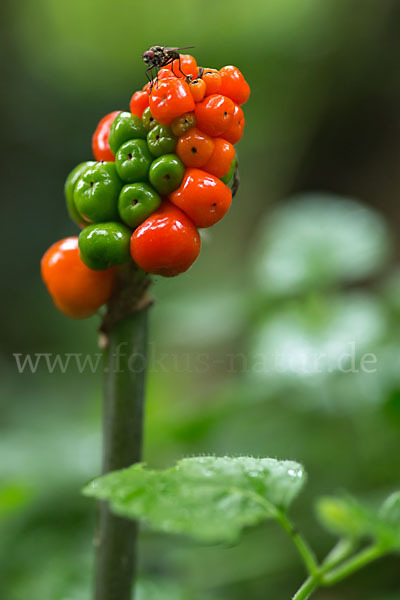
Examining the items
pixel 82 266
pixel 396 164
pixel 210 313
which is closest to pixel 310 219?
pixel 210 313

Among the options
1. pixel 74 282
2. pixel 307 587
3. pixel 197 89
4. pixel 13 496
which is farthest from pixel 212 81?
pixel 13 496

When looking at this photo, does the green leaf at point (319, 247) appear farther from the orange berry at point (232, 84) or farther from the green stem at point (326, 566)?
the green stem at point (326, 566)

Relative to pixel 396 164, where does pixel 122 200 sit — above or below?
above

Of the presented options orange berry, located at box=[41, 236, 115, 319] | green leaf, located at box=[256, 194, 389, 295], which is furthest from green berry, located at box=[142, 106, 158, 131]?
green leaf, located at box=[256, 194, 389, 295]

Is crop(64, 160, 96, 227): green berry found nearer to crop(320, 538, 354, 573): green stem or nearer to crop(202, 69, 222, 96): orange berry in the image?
crop(202, 69, 222, 96): orange berry

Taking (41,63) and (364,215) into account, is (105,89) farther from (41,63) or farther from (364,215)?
(364,215)

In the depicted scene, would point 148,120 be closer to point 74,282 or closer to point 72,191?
point 72,191

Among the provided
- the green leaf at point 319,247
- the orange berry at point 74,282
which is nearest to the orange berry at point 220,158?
the orange berry at point 74,282
